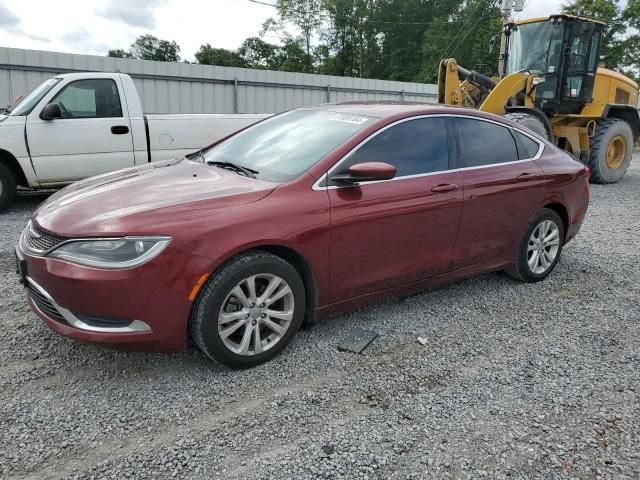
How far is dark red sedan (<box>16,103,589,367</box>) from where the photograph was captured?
9.00 ft

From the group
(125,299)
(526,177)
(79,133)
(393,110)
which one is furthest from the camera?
(79,133)

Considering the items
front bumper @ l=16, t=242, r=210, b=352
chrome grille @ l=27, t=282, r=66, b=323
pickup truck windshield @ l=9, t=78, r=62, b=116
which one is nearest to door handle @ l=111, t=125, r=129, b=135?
pickup truck windshield @ l=9, t=78, r=62, b=116

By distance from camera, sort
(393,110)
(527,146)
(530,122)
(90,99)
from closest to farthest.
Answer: (393,110)
(527,146)
(90,99)
(530,122)

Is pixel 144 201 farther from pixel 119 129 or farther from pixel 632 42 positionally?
pixel 632 42

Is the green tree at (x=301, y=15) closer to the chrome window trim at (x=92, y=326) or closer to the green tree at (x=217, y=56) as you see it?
the green tree at (x=217, y=56)

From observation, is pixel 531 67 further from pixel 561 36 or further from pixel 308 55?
pixel 308 55

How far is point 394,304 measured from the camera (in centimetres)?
419

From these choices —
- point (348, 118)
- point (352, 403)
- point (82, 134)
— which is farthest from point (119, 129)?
point (352, 403)

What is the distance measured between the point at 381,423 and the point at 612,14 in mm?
35889

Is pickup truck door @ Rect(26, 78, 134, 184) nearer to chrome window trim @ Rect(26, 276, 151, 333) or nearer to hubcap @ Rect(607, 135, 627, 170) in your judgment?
chrome window trim @ Rect(26, 276, 151, 333)

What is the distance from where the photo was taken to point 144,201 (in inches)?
117

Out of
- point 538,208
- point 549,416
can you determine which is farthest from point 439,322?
point 538,208

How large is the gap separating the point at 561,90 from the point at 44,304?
1030cm

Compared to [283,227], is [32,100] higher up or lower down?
higher up
